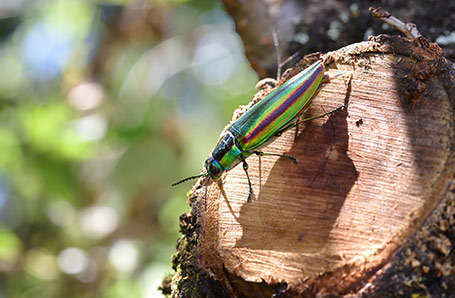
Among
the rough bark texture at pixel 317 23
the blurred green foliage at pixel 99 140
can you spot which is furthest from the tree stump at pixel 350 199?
the blurred green foliage at pixel 99 140

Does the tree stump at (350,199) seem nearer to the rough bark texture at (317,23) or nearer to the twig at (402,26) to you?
the twig at (402,26)

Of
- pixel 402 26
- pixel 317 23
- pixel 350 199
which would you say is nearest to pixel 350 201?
pixel 350 199

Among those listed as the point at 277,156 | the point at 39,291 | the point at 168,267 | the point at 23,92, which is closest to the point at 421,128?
the point at 277,156

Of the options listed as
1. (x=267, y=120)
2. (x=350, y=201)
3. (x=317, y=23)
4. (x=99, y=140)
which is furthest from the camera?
(x=99, y=140)

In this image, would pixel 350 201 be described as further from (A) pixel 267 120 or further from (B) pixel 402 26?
(B) pixel 402 26

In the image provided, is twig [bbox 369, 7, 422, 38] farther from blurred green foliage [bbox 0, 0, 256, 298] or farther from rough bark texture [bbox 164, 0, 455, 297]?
blurred green foliage [bbox 0, 0, 256, 298]

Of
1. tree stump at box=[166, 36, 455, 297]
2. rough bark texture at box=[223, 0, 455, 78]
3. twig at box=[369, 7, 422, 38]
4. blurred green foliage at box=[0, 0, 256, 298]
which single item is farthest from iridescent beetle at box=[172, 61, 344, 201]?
blurred green foliage at box=[0, 0, 256, 298]

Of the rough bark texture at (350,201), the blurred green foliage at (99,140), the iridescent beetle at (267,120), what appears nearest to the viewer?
the rough bark texture at (350,201)
